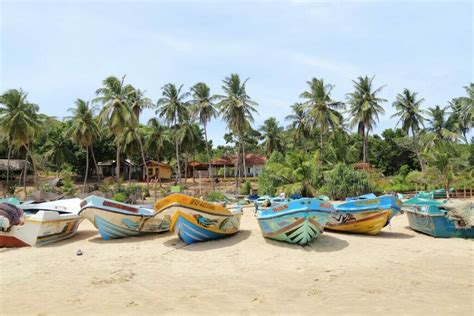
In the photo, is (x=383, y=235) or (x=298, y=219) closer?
(x=298, y=219)

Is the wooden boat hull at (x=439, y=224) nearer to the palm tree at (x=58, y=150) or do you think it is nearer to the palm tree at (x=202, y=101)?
the palm tree at (x=202, y=101)

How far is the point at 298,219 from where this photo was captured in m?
10.7

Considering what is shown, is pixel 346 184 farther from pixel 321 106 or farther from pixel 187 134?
pixel 187 134

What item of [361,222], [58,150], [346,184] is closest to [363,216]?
[361,222]

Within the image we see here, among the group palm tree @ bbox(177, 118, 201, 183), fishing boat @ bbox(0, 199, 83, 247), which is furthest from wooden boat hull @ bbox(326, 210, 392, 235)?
palm tree @ bbox(177, 118, 201, 183)

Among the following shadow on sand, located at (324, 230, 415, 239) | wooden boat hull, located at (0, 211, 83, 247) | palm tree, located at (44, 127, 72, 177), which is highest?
palm tree, located at (44, 127, 72, 177)

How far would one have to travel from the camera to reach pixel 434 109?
43.2 meters

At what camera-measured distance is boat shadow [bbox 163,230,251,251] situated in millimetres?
11273

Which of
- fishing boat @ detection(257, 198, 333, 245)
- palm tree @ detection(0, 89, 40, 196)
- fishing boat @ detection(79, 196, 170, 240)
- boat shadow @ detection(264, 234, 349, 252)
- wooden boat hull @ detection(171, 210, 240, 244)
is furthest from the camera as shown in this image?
palm tree @ detection(0, 89, 40, 196)

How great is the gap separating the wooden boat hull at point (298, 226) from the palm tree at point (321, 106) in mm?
25972

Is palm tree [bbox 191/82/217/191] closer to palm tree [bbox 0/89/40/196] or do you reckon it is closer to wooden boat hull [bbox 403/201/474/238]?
palm tree [bbox 0/89/40/196]

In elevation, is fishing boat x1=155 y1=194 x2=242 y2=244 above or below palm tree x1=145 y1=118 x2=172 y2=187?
below

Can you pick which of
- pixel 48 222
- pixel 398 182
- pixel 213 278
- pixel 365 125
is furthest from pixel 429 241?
pixel 365 125

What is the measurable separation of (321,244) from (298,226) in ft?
3.83
